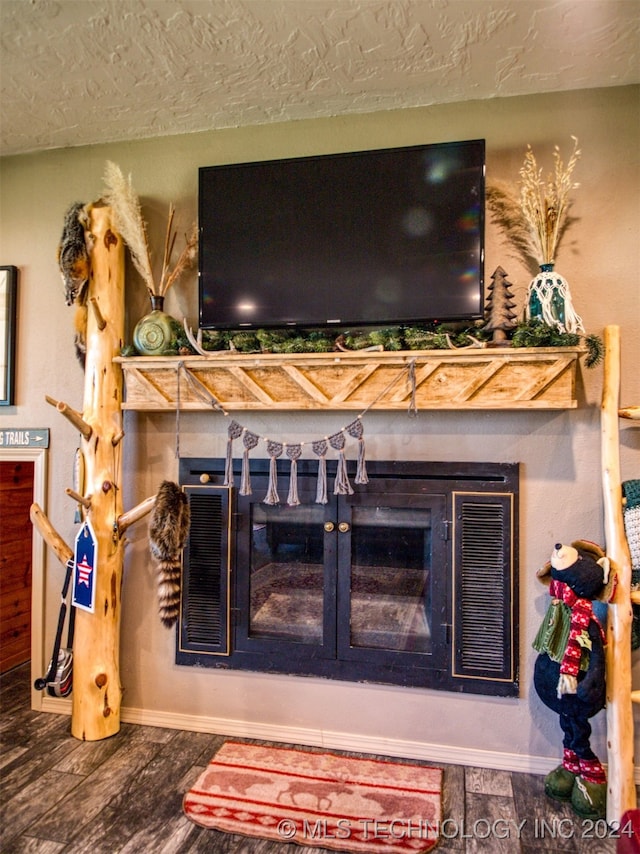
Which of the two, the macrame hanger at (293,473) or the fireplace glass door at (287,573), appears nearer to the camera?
the macrame hanger at (293,473)

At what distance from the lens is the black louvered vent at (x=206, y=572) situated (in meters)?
2.61

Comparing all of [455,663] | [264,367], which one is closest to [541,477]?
[455,663]

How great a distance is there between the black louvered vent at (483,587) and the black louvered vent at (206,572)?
108 cm

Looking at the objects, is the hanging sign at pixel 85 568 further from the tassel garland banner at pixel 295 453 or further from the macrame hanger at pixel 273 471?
the macrame hanger at pixel 273 471

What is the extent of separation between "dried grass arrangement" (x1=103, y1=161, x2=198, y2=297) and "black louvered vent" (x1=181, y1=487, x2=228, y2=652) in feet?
3.37

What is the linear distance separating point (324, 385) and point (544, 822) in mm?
1841

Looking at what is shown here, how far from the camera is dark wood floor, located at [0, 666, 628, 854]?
6.25 feet

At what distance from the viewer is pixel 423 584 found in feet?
8.02

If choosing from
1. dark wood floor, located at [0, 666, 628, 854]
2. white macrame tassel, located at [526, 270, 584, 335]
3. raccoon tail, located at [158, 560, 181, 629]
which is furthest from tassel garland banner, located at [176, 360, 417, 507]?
dark wood floor, located at [0, 666, 628, 854]

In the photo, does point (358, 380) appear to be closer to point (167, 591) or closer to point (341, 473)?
point (341, 473)

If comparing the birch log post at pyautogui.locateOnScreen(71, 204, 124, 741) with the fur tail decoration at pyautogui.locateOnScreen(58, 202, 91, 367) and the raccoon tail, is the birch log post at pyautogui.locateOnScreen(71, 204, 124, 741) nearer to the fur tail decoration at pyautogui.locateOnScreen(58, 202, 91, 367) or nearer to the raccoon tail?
the fur tail decoration at pyautogui.locateOnScreen(58, 202, 91, 367)

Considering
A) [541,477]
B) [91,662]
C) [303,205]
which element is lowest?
[91,662]

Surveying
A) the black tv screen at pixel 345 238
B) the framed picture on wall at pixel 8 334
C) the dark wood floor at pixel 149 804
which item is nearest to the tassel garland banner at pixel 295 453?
the black tv screen at pixel 345 238

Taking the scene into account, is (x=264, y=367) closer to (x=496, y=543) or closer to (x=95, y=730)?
(x=496, y=543)
